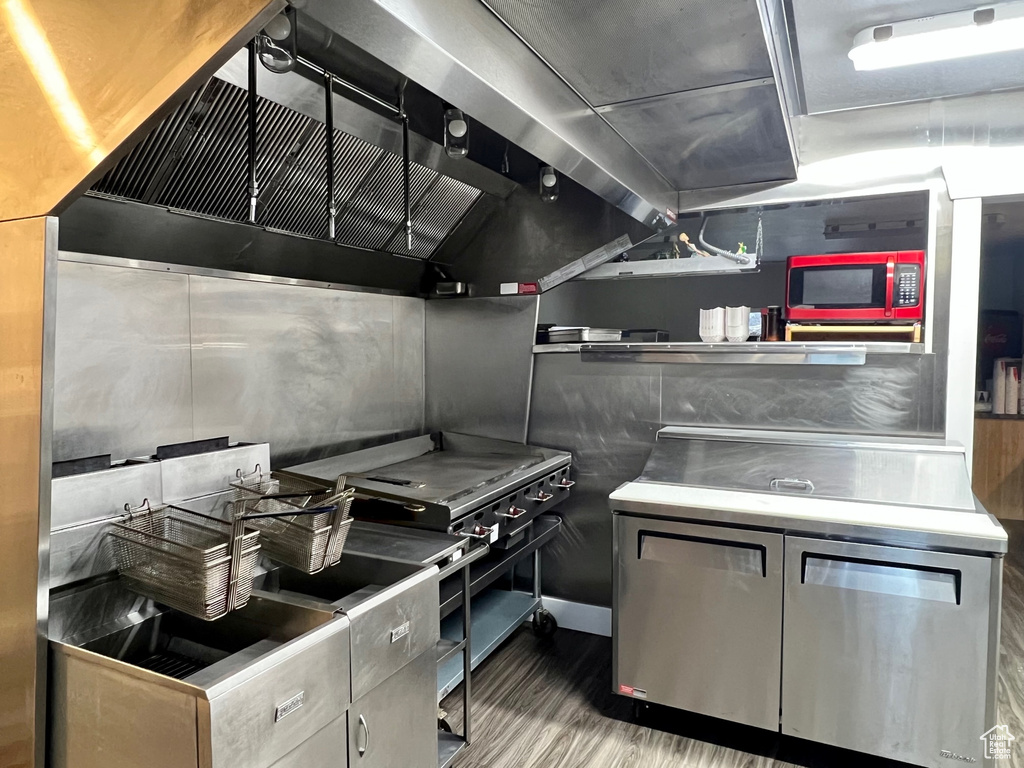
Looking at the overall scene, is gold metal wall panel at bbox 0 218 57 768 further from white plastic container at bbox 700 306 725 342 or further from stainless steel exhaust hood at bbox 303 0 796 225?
white plastic container at bbox 700 306 725 342

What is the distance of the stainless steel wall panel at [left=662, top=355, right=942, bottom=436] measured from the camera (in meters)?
2.58

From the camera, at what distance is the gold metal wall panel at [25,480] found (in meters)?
1.28

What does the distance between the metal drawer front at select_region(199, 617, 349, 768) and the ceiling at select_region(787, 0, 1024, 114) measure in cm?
205

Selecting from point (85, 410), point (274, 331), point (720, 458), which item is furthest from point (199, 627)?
point (720, 458)

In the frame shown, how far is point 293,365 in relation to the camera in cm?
256

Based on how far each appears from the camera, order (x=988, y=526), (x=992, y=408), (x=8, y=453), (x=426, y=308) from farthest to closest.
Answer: (x=992, y=408)
(x=426, y=308)
(x=988, y=526)
(x=8, y=453)

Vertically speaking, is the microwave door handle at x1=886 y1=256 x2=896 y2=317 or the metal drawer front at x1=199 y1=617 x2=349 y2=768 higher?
the microwave door handle at x1=886 y1=256 x2=896 y2=317

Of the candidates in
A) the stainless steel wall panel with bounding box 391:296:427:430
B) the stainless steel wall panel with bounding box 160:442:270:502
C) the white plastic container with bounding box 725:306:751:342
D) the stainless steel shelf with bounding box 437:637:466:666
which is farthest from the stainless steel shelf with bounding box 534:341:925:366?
the stainless steel wall panel with bounding box 160:442:270:502

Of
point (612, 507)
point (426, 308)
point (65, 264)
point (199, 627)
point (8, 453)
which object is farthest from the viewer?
point (426, 308)

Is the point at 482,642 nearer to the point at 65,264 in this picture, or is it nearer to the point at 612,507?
the point at 612,507

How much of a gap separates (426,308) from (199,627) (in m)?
2.09

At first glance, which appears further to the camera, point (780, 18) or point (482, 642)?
point (482, 642)

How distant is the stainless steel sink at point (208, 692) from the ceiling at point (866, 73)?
6.76 feet

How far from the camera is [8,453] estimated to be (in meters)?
1.32
